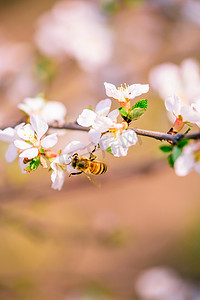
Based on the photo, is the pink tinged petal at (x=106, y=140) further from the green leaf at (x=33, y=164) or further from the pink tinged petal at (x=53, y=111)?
the pink tinged petal at (x=53, y=111)

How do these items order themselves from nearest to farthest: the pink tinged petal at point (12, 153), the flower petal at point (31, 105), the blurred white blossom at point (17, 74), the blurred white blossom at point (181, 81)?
the pink tinged petal at point (12, 153) → the flower petal at point (31, 105) → the blurred white blossom at point (181, 81) → the blurred white blossom at point (17, 74)

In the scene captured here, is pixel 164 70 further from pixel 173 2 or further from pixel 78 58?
pixel 173 2

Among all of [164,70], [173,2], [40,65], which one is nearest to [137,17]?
[173,2]

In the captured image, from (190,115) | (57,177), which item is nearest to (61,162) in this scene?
(57,177)

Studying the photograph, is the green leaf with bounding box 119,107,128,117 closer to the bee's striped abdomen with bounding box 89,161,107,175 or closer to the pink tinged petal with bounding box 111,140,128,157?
the pink tinged petal with bounding box 111,140,128,157

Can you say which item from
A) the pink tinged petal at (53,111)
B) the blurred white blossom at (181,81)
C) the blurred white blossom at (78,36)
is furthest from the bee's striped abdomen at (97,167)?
the blurred white blossom at (78,36)

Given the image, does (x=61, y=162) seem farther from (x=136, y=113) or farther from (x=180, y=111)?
(x=180, y=111)
